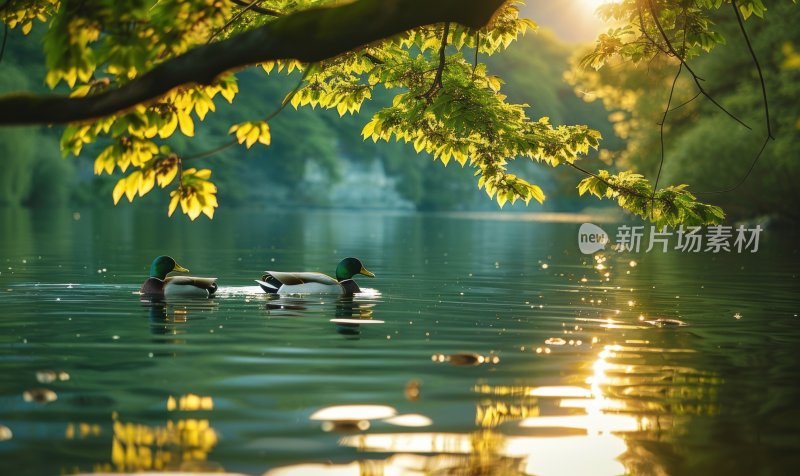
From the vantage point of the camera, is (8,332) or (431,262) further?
(431,262)

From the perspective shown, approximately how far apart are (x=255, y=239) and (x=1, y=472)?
3672 cm

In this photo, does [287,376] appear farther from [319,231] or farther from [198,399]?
[319,231]

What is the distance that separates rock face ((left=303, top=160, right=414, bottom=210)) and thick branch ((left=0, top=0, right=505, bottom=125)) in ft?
367

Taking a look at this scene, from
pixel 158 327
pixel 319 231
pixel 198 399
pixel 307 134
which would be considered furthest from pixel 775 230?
pixel 307 134

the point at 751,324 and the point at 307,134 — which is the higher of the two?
the point at 307,134

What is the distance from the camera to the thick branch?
313 inches

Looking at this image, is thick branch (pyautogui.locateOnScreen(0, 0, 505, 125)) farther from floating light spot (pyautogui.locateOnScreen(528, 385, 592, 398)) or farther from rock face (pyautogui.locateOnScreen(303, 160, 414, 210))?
rock face (pyautogui.locateOnScreen(303, 160, 414, 210))

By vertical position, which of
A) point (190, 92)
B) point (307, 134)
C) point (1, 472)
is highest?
point (307, 134)

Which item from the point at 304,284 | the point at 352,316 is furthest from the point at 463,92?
the point at 304,284

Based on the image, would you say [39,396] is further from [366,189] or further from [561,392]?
[366,189]

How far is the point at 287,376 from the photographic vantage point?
1067 centimetres

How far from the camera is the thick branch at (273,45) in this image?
7.94 metres

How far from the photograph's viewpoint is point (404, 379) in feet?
34.5

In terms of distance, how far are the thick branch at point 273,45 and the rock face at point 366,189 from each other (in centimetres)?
11182
